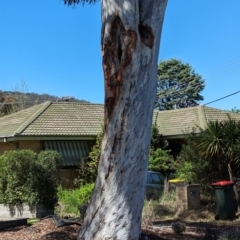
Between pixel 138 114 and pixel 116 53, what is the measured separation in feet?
3.13

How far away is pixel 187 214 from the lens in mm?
15539

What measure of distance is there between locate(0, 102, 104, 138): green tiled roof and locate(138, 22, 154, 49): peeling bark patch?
15.4 meters

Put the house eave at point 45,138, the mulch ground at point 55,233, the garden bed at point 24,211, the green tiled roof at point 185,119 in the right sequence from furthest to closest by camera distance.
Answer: the green tiled roof at point 185,119
the house eave at point 45,138
the garden bed at point 24,211
the mulch ground at point 55,233

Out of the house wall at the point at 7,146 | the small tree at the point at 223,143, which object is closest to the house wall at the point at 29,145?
the house wall at the point at 7,146

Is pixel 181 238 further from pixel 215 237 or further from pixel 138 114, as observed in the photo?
pixel 138 114

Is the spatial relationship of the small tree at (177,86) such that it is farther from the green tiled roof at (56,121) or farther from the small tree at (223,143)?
the small tree at (223,143)

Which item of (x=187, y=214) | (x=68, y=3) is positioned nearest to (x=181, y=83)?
(x=187, y=214)

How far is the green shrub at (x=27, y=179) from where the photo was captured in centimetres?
1555

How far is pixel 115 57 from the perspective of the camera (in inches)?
286

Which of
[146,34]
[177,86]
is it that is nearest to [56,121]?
[146,34]

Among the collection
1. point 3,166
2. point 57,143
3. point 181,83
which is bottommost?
point 3,166

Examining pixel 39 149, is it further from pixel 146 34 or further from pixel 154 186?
pixel 146 34

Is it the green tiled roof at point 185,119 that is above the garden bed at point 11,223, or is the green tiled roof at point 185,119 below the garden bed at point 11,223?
above

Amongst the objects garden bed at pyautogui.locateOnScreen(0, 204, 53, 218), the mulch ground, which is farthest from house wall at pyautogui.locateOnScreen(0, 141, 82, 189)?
the mulch ground
